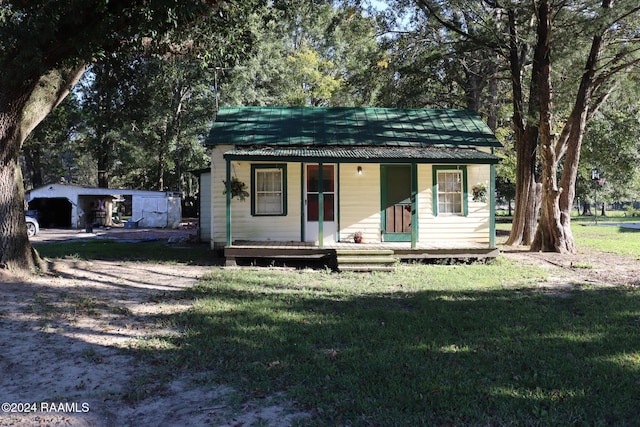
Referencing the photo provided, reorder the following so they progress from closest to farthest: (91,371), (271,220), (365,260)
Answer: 1. (91,371)
2. (365,260)
3. (271,220)

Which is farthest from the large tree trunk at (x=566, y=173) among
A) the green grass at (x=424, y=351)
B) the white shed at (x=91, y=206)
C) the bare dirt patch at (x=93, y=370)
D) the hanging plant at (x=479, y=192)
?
the white shed at (x=91, y=206)

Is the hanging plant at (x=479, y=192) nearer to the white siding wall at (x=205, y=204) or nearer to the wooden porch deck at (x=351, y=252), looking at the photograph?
the wooden porch deck at (x=351, y=252)

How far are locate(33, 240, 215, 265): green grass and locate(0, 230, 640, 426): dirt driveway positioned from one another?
10.1ft

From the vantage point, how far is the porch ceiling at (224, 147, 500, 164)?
34.0 feet

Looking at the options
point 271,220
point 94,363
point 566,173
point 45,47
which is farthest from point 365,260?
point 566,173

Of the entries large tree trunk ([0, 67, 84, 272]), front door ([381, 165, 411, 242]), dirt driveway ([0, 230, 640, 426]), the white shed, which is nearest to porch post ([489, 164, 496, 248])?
front door ([381, 165, 411, 242])

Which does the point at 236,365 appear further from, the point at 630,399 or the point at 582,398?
the point at 630,399

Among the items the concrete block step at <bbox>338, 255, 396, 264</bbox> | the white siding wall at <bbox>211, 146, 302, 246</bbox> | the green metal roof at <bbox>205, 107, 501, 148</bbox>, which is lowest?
the concrete block step at <bbox>338, 255, 396, 264</bbox>

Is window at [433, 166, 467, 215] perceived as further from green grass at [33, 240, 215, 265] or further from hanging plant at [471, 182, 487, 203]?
green grass at [33, 240, 215, 265]

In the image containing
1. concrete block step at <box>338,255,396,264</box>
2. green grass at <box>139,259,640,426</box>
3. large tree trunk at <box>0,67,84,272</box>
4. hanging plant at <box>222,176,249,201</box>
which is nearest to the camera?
green grass at <box>139,259,640,426</box>

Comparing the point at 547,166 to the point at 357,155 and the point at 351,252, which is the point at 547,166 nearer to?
the point at 357,155

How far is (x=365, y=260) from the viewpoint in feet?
32.3

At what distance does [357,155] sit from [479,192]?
376 cm

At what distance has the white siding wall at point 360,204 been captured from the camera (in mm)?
11867
